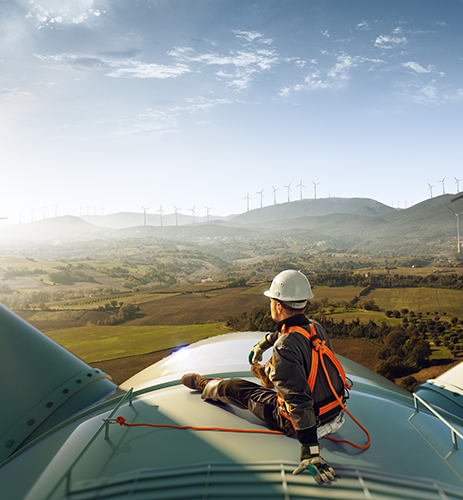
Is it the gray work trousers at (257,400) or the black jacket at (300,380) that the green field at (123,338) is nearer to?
the gray work trousers at (257,400)

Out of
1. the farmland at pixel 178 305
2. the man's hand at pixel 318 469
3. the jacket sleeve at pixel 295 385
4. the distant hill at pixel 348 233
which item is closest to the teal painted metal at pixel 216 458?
the man's hand at pixel 318 469

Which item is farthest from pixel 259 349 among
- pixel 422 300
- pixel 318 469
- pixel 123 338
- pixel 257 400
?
pixel 422 300

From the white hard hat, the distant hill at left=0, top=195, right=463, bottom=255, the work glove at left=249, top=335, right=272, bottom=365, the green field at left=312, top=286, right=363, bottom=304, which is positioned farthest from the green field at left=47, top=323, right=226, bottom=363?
the distant hill at left=0, top=195, right=463, bottom=255

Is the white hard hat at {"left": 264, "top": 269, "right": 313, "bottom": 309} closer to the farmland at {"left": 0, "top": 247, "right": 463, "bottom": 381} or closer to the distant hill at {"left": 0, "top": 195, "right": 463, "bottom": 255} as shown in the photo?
the farmland at {"left": 0, "top": 247, "right": 463, "bottom": 381}

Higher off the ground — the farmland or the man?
the man

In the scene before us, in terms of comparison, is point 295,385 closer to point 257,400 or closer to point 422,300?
point 257,400

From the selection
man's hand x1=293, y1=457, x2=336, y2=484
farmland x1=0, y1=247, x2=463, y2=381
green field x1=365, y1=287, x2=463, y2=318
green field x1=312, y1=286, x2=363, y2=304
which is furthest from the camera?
green field x1=312, y1=286, x2=363, y2=304
